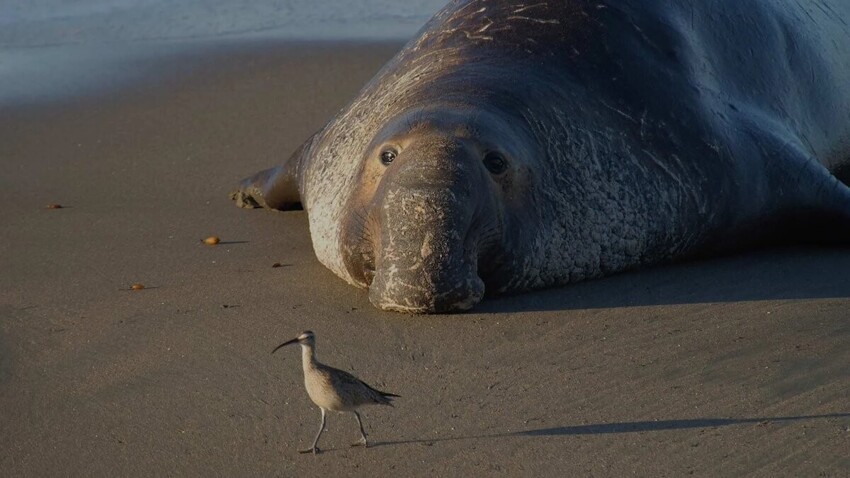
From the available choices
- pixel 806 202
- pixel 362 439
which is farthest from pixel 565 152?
pixel 362 439

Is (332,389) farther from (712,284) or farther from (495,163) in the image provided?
(712,284)

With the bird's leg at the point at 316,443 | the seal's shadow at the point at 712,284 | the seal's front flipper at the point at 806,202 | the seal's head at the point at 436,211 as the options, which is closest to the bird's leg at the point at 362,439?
the bird's leg at the point at 316,443

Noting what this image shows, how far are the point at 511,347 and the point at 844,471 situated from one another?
1.61m

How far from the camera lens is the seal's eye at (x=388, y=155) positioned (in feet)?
22.3

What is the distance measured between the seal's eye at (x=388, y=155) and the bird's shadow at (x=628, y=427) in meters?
1.88

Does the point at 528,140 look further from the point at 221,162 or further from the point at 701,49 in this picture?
the point at 221,162

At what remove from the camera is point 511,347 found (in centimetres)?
613

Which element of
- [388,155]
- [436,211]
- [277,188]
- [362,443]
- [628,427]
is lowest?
[362,443]

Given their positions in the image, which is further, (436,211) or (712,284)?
(712,284)

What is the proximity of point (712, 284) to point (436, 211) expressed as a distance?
1.43 m

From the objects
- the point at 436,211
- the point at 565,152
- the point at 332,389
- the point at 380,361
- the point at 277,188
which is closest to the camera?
the point at 332,389

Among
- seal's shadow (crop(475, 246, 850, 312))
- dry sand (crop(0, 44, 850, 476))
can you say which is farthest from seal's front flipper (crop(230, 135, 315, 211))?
seal's shadow (crop(475, 246, 850, 312))

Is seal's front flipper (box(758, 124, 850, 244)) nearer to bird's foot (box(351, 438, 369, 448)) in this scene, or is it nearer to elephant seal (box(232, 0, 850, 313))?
elephant seal (box(232, 0, 850, 313))

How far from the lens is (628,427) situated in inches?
207
